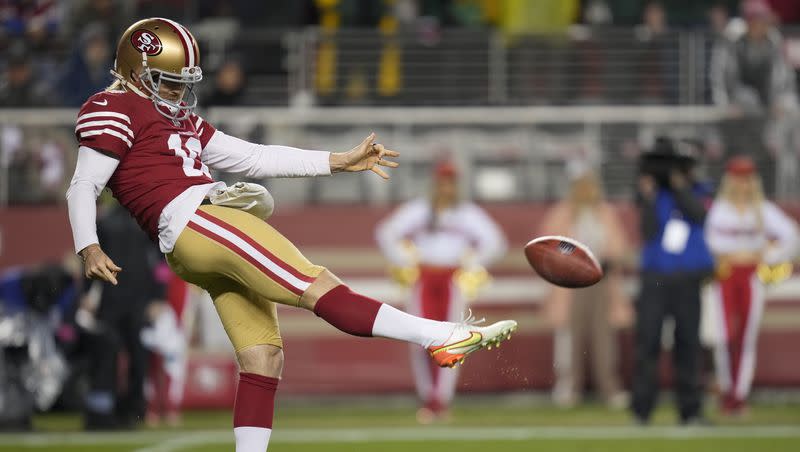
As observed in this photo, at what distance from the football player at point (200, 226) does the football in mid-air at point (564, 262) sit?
25.1 inches

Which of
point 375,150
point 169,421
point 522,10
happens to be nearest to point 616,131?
point 522,10

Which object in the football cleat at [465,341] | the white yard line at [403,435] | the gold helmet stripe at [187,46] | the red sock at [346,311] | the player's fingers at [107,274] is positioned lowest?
the white yard line at [403,435]

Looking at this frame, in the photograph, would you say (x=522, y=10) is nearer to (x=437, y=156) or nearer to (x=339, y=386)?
(x=437, y=156)

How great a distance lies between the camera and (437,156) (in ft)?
41.9

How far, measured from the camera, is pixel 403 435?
1024 centimetres

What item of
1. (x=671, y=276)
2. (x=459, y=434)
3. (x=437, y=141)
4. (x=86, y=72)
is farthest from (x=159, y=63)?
Result: (x=86, y=72)

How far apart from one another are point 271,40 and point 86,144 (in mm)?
8362

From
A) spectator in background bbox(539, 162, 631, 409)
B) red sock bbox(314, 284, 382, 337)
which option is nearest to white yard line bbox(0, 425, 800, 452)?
spectator in background bbox(539, 162, 631, 409)

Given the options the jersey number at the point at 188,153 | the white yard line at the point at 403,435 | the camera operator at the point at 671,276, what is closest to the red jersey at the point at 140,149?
the jersey number at the point at 188,153

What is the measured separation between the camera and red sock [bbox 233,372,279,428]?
19.2ft

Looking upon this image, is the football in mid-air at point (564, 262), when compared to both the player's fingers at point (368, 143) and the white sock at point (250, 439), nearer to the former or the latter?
the player's fingers at point (368, 143)

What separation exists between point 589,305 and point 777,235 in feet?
5.51

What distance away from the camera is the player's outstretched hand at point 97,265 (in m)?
5.56

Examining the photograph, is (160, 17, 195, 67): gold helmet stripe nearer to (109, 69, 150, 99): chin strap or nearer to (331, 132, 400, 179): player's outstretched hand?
(109, 69, 150, 99): chin strap
